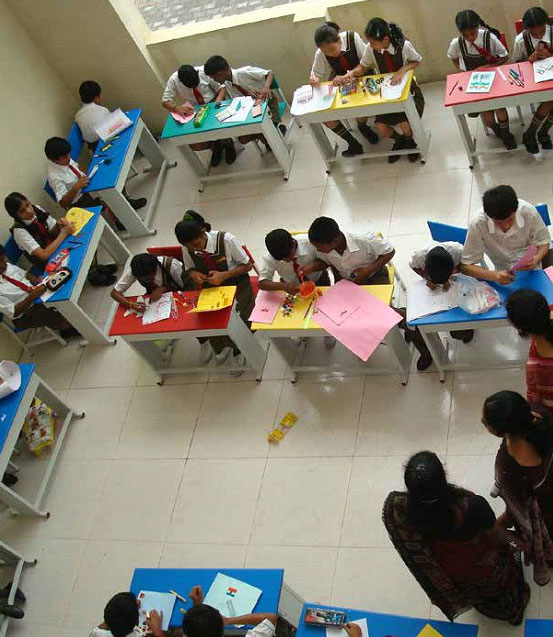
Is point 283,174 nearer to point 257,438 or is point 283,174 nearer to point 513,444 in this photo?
point 257,438

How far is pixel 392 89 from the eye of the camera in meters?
5.79

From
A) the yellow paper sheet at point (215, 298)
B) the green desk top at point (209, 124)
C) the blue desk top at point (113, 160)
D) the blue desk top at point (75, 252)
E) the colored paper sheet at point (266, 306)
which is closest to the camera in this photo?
the colored paper sheet at point (266, 306)

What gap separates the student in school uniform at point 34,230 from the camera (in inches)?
239

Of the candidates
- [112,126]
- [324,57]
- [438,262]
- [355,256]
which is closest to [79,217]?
[112,126]

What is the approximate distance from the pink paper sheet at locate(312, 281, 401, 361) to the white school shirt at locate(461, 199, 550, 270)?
560 millimetres

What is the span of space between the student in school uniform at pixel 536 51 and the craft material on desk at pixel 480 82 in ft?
0.89

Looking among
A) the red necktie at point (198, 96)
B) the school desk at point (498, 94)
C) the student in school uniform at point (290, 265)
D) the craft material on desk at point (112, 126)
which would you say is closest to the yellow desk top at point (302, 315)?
the student in school uniform at point (290, 265)

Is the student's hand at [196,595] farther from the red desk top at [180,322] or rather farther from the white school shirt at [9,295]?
the white school shirt at [9,295]

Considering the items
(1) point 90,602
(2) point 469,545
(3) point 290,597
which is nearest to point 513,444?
(2) point 469,545

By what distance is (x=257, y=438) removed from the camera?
504 centimetres

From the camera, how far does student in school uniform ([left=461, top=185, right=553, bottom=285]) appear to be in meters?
4.08

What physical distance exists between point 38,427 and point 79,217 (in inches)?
70.3

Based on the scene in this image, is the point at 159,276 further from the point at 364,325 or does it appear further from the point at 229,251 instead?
the point at 364,325

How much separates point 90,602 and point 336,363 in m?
2.21
